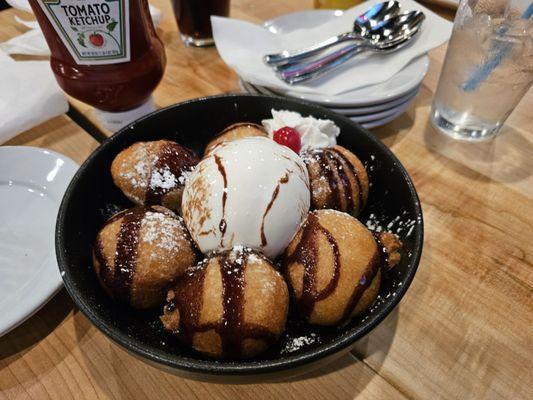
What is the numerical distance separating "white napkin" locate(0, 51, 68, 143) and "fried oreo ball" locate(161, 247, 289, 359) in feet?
2.38

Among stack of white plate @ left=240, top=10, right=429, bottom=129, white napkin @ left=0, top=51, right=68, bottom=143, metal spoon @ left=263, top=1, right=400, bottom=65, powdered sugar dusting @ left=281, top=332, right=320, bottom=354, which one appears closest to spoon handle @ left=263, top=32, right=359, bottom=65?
metal spoon @ left=263, top=1, right=400, bottom=65

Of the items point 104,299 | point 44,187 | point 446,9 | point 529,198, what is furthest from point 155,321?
point 446,9

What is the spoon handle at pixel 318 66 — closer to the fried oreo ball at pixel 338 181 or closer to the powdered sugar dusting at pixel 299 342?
the fried oreo ball at pixel 338 181

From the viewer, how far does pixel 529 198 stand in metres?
0.95

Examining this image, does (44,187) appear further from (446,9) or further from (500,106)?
(446,9)

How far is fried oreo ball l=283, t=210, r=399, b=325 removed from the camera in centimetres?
63

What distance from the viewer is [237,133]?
→ 2.84 ft

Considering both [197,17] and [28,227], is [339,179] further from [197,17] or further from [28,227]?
[197,17]

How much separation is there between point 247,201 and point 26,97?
77 cm

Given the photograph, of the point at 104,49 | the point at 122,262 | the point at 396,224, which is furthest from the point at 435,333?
the point at 104,49

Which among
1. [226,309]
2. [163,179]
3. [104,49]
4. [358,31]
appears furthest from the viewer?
[358,31]

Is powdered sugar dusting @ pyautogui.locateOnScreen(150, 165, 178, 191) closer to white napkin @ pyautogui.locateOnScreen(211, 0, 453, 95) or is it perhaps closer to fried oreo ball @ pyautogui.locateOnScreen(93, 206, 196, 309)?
fried oreo ball @ pyautogui.locateOnScreen(93, 206, 196, 309)

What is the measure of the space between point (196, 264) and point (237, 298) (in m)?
0.14

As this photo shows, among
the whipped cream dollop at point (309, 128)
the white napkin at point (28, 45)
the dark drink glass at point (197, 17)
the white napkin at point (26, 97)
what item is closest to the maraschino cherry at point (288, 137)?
the whipped cream dollop at point (309, 128)
